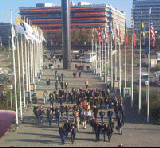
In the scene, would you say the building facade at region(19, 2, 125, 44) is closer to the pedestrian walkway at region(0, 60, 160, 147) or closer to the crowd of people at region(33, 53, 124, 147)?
the crowd of people at region(33, 53, 124, 147)

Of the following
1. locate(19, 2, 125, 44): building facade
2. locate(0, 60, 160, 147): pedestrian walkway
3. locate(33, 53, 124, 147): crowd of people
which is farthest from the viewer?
locate(19, 2, 125, 44): building facade

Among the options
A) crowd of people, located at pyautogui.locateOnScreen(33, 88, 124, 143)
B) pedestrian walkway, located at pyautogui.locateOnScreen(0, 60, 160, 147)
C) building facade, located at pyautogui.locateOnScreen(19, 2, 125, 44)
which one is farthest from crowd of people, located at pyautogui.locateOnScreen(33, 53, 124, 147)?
building facade, located at pyautogui.locateOnScreen(19, 2, 125, 44)

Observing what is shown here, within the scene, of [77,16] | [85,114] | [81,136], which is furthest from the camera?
[77,16]

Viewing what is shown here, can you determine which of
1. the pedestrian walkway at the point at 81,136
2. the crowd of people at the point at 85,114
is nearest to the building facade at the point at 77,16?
the crowd of people at the point at 85,114

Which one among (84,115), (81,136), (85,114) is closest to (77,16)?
(85,114)

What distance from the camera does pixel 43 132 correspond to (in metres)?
18.0

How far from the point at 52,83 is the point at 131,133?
78.5ft

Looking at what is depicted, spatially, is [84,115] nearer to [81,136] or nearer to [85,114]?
[85,114]

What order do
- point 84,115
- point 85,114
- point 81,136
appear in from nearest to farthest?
point 81,136, point 84,115, point 85,114

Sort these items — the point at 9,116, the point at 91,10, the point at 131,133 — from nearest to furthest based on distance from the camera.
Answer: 1. the point at 131,133
2. the point at 9,116
3. the point at 91,10

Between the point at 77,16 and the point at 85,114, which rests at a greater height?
the point at 77,16

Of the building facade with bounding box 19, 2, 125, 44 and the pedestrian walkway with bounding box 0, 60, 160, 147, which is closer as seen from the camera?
the pedestrian walkway with bounding box 0, 60, 160, 147

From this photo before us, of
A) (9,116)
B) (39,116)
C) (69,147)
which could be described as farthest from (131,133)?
(9,116)

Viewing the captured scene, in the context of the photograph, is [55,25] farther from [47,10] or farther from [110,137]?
[110,137]
